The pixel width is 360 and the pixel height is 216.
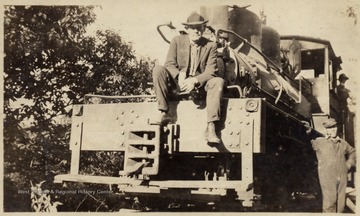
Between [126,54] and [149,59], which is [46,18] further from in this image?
[149,59]

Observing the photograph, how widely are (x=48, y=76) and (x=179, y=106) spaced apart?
8.63 ft

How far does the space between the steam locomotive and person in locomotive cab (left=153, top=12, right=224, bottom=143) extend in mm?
126

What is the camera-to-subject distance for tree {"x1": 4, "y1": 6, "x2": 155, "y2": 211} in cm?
477

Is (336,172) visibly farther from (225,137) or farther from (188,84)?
(188,84)

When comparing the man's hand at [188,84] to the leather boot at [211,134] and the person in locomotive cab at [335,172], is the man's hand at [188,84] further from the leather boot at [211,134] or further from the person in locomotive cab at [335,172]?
the person in locomotive cab at [335,172]

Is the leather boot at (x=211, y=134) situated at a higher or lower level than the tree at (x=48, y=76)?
lower

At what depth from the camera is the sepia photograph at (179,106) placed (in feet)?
10.6

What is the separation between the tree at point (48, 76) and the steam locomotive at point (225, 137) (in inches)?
56.4

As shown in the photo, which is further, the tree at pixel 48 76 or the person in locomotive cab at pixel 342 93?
the person in locomotive cab at pixel 342 93

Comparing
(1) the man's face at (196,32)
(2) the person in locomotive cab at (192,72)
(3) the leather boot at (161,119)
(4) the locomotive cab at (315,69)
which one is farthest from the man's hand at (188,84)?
(4) the locomotive cab at (315,69)

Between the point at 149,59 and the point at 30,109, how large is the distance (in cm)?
222

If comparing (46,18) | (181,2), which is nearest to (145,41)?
(181,2)

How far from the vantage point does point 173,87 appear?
3.40 metres

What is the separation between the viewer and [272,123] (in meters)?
4.46
